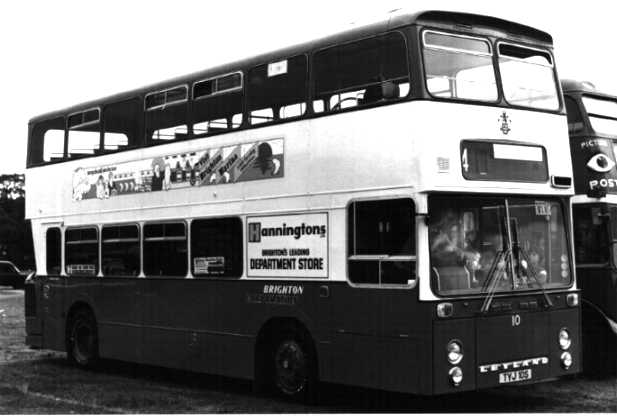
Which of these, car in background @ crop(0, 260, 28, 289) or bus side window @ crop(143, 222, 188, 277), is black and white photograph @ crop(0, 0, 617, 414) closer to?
bus side window @ crop(143, 222, 188, 277)

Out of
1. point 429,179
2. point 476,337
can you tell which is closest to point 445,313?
point 476,337

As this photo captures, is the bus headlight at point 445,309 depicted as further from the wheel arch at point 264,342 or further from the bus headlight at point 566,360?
the wheel arch at point 264,342

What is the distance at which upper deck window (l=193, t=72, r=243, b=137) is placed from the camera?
1259 centimetres

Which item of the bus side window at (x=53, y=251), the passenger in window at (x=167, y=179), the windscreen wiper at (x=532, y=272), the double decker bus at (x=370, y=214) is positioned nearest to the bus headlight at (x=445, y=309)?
the double decker bus at (x=370, y=214)

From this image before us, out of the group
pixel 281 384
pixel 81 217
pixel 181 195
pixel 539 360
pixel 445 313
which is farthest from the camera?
pixel 81 217

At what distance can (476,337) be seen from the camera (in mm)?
10172

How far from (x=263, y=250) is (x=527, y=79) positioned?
374cm

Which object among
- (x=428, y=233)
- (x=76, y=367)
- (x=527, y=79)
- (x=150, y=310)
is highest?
(x=527, y=79)

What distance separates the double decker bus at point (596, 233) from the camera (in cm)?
1333

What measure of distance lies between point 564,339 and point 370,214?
2691mm

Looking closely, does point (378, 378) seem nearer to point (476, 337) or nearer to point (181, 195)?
point (476, 337)

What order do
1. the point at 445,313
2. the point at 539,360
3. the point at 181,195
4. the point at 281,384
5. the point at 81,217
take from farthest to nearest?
the point at 81,217 → the point at 181,195 → the point at 281,384 → the point at 539,360 → the point at 445,313

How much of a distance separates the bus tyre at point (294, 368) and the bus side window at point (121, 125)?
433 cm

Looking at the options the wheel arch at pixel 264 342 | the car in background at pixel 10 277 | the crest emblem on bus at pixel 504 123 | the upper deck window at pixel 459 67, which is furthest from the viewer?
the car in background at pixel 10 277
